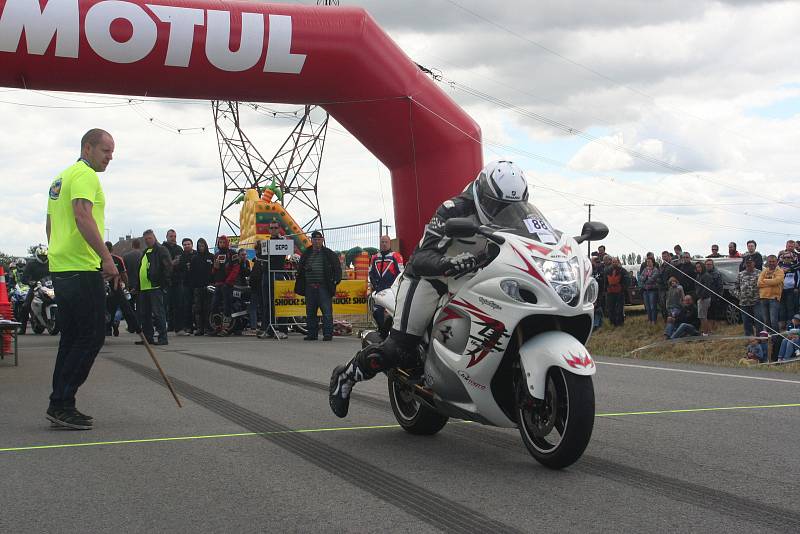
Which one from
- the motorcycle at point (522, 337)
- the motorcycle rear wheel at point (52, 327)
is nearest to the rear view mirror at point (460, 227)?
the motorcycle at point (522, 337)

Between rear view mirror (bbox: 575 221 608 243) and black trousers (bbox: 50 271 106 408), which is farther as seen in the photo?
black trousers (bbox: 50 271 106 408)

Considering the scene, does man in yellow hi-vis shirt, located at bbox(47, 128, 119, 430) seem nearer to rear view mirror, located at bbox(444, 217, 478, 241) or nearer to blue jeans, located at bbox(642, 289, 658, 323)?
rear view mirror, located at bbox(444, 217, 478, 241)

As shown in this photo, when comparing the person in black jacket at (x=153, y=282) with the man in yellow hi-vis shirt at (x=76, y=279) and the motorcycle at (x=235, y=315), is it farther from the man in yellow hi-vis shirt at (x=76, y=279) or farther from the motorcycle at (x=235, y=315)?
the man in yellow hi-vis shirt at (x=76, y=279)

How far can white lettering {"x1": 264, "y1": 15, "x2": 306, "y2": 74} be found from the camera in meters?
14.4

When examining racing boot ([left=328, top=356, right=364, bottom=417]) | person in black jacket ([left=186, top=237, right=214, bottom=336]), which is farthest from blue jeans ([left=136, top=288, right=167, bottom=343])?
racing boot ([left=328, top=356, right=364, bottom=417])

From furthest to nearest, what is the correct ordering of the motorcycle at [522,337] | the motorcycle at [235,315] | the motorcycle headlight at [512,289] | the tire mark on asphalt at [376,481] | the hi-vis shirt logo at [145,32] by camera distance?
the motorcycle at [235,315]
the hi-vis shirt logo at [145,32]
the motorcycle headlight at [512,289]
the motorcycle at [522,337]
the tire mark on asphalt at [376,481]

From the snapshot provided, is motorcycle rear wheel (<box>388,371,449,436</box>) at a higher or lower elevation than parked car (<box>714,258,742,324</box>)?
lower

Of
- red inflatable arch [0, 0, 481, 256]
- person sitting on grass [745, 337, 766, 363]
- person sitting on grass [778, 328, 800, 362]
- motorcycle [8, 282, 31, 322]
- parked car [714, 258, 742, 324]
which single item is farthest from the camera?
motorcycle [8, 282, 31, 322]

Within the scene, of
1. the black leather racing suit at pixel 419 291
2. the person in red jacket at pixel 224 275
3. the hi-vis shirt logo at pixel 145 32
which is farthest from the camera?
the person in red jacket at pixel 224 275

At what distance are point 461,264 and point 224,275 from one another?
15187 millimetres

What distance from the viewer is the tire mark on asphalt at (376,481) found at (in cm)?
405

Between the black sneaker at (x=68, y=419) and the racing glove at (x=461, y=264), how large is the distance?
118 inches

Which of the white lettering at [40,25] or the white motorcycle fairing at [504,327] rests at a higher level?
the white lettering at [40,25]

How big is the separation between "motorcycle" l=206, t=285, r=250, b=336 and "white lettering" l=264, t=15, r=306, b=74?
6650mm
